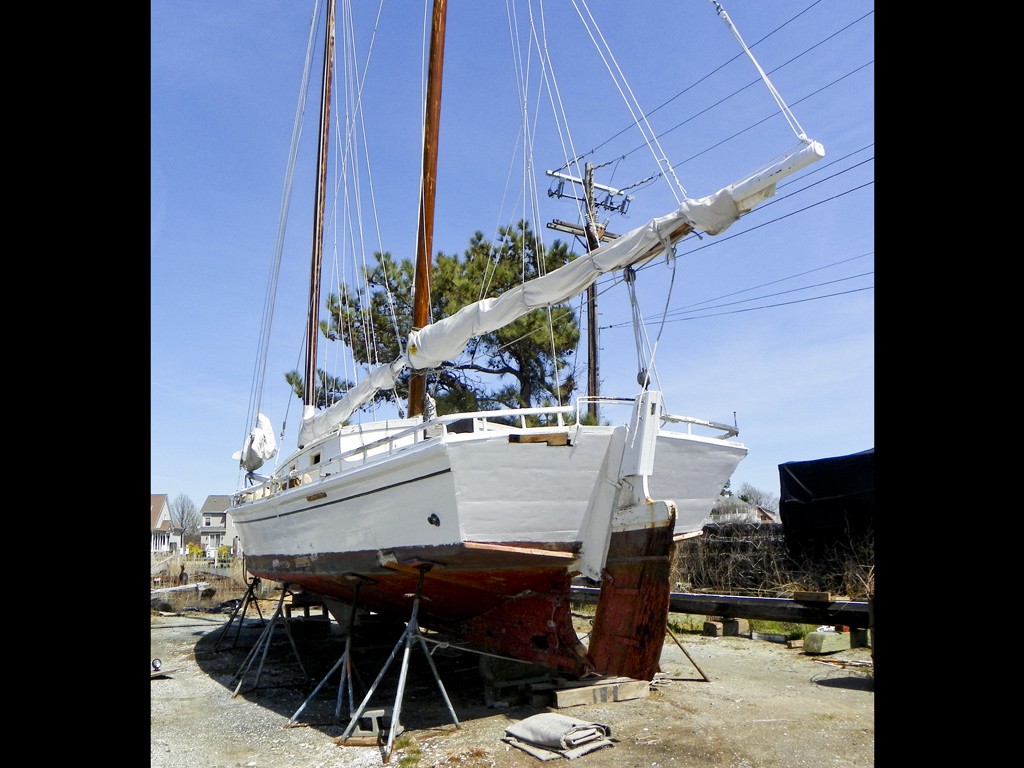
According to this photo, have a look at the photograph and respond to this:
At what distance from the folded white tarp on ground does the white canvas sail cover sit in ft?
13.1

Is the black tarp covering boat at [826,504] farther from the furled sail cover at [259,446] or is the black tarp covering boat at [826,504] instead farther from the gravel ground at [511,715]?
the furled sail cover at [259,446]

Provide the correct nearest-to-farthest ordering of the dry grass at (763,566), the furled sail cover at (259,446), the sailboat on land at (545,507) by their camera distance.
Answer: the sailboat on land at (545,507) → the dry grass at (763,566) → the furled sail cover at (259,446)

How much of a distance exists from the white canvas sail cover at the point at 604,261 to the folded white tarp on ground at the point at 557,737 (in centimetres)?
399

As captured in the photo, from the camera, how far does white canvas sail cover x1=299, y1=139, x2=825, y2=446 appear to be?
20.8 ft

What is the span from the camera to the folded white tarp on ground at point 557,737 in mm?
6121

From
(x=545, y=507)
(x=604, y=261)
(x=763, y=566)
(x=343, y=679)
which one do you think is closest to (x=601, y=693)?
(x=545, y=507)

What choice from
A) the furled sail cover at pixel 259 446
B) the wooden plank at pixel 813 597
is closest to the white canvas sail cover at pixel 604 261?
the wooden plank at pixel 813 597

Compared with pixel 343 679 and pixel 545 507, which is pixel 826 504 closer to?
pixel 545 507

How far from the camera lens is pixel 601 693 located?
25.6 ft

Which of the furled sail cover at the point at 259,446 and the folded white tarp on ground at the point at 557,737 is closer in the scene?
the folded white tarp on ground at the point at 557,737

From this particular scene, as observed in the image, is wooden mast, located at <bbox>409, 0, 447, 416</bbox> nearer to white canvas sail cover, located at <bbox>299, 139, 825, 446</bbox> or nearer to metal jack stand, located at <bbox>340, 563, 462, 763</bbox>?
white canvas sail cover, located at <bbox>299, 139, 825, 446</bbox>

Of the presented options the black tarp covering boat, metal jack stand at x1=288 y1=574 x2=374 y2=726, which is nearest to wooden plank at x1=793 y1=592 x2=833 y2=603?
the black tarp covering boat
